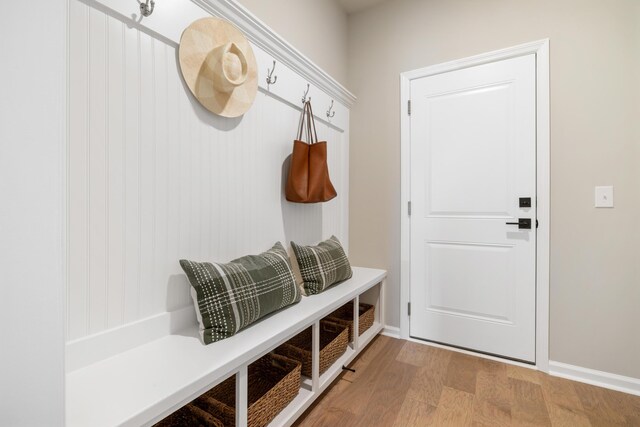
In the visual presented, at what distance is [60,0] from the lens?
0.55 metres

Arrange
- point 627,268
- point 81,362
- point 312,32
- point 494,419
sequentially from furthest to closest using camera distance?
point 312,32, point 627,268, point 494,419, point 81,362

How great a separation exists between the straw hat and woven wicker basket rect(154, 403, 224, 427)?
1.24 metres

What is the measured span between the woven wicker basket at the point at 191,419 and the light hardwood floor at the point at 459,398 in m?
0.46

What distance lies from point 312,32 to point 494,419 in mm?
2543

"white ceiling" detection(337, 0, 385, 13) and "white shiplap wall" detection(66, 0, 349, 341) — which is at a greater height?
"white ceiling" detection(337, 0, 385, 13)

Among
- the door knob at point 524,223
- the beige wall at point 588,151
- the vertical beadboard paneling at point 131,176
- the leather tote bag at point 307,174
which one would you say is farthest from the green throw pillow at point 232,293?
the beige wall at point 588,151

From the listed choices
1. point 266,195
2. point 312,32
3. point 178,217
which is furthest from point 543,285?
point 312,32

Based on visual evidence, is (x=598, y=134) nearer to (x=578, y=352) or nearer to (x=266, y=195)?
(x=578, y=352)

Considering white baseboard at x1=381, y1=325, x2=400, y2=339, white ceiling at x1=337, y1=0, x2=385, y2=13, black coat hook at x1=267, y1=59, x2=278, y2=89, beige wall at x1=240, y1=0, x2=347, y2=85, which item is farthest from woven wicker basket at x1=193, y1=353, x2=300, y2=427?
white ceiling at x1=337, y1=0, x2=385, y2=13

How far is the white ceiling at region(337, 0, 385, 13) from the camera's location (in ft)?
8.05

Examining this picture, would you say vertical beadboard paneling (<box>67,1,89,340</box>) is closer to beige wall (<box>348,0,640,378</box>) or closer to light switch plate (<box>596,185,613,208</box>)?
beige wall (<box>348,0,640,378</box>)

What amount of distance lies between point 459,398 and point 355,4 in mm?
2877

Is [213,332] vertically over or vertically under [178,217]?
under

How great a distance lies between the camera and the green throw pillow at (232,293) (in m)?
1.17
